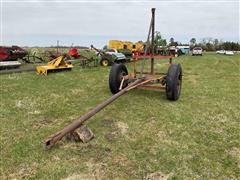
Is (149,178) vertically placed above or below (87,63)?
below

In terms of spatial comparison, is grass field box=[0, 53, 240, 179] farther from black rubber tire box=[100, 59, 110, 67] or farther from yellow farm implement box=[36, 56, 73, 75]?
black rubber tire box=[100, 59, 110, 67]

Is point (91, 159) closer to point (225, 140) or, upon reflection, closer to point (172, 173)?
point (172, 173)

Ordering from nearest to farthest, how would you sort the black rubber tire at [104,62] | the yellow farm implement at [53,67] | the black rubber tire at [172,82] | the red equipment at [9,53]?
the black rubber tire at [172,82], the yellow farm implement at [53,67], the black rubber tire at [104,62], the red equipment at [9,53]

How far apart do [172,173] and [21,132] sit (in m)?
2.62

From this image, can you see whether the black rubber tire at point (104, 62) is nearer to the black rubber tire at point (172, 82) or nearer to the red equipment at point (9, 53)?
the red equipment at point (9, 53)

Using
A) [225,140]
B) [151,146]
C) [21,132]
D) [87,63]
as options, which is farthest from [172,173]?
[87,63]

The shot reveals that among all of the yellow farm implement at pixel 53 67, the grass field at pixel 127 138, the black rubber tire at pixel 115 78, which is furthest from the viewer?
the yellow farm implement at pixel 53 67

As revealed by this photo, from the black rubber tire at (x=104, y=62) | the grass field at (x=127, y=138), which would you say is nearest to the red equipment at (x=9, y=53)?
the black rubber tire at (x=104, y=62)

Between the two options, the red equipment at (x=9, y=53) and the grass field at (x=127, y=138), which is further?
the red equipment at (x=9, y=53)

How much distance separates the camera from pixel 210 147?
3475 millimetres

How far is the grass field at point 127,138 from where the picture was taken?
9.46 ft

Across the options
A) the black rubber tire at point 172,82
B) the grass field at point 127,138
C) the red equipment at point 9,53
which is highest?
the red equipment at point 9,53

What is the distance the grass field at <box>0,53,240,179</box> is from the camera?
2.88 meters

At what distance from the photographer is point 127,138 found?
12.3 ft
